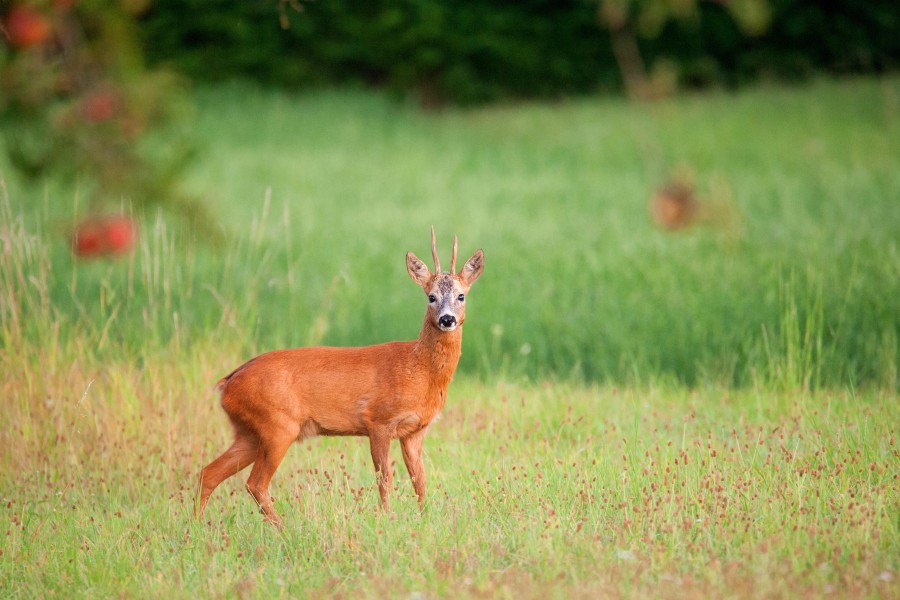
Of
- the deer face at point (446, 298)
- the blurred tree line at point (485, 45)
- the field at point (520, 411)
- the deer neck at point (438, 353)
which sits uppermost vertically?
the blurred tree line at point (485, 45)

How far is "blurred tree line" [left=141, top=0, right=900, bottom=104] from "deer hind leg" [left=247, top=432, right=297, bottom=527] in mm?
16567

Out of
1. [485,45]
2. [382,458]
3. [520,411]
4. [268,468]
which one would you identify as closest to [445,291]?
[382,458]

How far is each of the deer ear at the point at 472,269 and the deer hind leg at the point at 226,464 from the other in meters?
1.12

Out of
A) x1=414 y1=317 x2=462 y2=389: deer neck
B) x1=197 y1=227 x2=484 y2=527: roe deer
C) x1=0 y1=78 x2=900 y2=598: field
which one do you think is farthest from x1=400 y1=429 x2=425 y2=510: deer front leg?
x1=414 y1=317 x2=462 y2=389: deer neck

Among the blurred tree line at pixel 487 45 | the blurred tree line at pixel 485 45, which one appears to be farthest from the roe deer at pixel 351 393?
the blurred tree line at pixel 487 45

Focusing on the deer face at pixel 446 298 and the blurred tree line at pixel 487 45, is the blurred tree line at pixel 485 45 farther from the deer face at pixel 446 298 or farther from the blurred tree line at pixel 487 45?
the deer face at pixel 446 298

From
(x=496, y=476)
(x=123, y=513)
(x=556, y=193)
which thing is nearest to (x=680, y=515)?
(x=496, y=476)

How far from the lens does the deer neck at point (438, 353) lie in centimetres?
473

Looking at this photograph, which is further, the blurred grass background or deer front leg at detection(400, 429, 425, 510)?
the blurred grass background

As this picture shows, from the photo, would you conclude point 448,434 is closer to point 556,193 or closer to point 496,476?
point 496,476

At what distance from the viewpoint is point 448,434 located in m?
6.05

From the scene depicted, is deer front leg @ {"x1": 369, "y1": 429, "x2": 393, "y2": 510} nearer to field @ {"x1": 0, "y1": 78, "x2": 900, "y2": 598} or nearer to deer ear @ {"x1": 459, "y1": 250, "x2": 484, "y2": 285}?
field @ {"x1": 0, "y1": 78, "x2": 900, "y2": 598}

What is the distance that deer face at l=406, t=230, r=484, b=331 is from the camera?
4.51 metres

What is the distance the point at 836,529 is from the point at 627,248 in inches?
241
